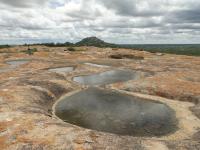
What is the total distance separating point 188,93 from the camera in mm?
38688

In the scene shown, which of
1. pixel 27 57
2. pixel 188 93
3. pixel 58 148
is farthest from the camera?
pixel 27 57

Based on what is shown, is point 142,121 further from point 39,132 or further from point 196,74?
point 196,74

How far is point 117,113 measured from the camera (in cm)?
3111

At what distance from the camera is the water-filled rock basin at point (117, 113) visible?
26.5 m

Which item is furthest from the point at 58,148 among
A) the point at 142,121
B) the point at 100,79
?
the point at 100,79

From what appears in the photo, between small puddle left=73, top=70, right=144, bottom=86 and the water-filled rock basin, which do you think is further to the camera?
small puddle left=73, top=70, right=144, bottom=86

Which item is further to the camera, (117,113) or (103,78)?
(103,78)

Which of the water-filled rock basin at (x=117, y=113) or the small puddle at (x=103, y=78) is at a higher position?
the small puddle at (x=103, y=78)

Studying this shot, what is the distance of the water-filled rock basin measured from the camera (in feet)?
87.1

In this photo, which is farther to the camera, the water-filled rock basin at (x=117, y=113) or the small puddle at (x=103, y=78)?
the small puddle at (x=103, y=78)

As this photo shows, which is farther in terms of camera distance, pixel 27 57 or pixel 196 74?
pixel 27 57

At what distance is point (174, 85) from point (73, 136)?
2657 centimetres

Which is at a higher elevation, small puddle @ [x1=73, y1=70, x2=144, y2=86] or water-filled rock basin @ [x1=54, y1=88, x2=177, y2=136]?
small puddle @ [x1=73, y1=70, x2=144, y2=86]

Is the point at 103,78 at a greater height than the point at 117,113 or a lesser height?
greater
